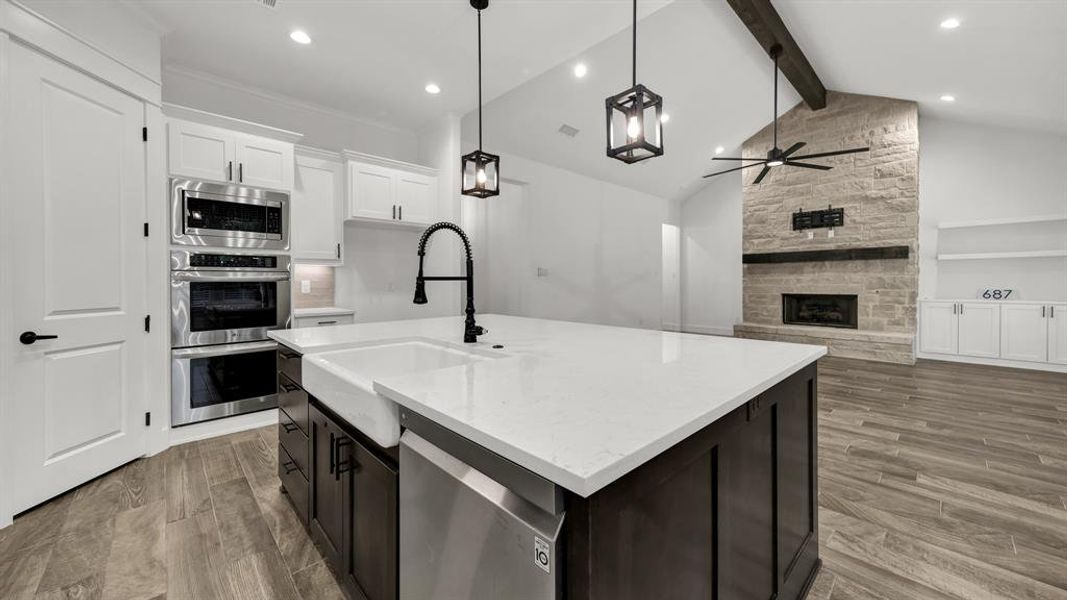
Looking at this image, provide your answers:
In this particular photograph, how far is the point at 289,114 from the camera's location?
4.09 m

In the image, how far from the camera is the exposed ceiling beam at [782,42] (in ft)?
12.9

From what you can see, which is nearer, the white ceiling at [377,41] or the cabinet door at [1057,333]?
the white ceiling at [377,41]

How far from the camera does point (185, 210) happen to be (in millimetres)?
3008

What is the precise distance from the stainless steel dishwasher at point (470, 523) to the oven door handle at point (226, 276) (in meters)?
2.89

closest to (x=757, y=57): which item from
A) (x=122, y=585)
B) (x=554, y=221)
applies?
(x=554, y=221)

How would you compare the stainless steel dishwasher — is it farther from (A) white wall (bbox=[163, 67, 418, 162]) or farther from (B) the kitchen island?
(A) white wall (bbox=[163, 67, 418, 162])

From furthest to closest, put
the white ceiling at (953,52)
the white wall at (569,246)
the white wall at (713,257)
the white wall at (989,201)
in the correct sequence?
the white wall at (713,257) → the white wall at (569,246) → the white wall at (989,201) → the white ceiling at (953,52)

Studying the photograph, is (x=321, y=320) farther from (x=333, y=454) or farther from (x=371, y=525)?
(x=371, y=525)

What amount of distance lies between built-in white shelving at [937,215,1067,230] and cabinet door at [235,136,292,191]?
26.1 feet

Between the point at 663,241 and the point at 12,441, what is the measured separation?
29.3 ft

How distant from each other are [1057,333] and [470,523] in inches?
295

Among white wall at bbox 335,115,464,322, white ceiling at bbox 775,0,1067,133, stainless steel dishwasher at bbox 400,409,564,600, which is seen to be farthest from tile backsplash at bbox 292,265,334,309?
white ceiling at bbox 775,0,1067,133

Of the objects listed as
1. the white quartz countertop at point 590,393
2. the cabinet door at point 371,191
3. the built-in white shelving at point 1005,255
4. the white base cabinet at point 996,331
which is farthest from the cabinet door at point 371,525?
the built-in white shelving at point 1005,255

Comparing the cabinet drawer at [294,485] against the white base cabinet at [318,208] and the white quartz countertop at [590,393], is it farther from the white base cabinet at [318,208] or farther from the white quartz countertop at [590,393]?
the white base cabinet at [318,208]
